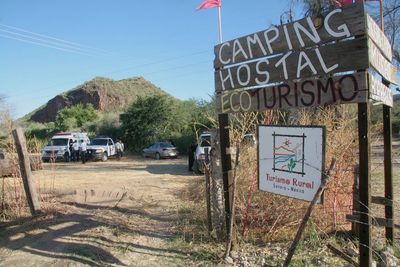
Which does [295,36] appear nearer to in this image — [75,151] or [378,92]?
[378,92]

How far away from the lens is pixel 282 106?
4.63 metres

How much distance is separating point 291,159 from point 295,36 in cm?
140

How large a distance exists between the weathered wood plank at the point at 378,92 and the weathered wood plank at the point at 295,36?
529 mm

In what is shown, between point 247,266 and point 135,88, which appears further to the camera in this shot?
point 135,88

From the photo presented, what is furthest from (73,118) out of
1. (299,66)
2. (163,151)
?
(299,66)

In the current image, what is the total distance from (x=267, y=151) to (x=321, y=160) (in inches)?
32.8

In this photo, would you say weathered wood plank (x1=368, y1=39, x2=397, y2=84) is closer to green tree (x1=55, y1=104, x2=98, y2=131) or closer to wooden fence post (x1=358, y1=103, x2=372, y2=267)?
wooden fence post (x1=358, y1=103, x2=372, y2=267)

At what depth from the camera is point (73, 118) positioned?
52.1 m

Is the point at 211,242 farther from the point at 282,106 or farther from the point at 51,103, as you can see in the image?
the point at 51,103

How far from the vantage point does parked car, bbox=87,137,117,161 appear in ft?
92.1

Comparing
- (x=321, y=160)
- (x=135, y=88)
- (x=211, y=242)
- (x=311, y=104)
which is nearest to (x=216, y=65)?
(x=311, y=104)

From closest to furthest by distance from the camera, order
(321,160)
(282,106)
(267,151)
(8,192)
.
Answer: (321,160)
(282,106)
(267,151)
(8,192)

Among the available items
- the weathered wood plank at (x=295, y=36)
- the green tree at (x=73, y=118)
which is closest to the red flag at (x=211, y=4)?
the weathered wood plank at (x=295, y=36)

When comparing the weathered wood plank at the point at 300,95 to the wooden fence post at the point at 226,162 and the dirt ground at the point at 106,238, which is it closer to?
the wooden fence post at the point at 226,162
